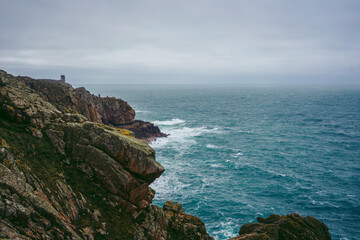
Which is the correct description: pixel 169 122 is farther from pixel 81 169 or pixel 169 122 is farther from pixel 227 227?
pixel 81 169

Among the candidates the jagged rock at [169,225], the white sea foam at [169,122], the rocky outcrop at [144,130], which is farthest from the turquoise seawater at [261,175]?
the jagged rock at [169,225]

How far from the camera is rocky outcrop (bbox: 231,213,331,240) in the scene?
78.0ft

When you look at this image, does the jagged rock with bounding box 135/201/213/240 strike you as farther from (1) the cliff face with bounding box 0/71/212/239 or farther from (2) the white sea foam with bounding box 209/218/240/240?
(2) the white sea foam with bounding box 209/218/240/240

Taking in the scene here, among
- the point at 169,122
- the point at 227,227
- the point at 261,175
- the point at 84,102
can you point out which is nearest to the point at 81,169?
the point at 227,227

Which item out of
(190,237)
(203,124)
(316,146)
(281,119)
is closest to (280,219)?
(190,237)

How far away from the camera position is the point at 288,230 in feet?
80.4

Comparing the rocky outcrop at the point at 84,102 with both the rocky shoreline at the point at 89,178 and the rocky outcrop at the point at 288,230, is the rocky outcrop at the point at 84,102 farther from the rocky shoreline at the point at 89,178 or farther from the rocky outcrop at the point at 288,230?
→ the rocky outcrop at the point at 288,230

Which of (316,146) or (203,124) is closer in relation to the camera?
(316,146)

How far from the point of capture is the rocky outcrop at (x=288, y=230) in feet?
78.0

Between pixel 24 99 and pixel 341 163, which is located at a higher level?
pixel 24 99

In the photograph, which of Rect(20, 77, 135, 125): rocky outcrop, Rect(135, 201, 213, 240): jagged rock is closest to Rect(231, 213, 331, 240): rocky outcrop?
Rect(135, 201, 213, 240): jagged rock

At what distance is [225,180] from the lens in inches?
2165

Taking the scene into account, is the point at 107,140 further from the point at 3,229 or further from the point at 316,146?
the point at 316,146

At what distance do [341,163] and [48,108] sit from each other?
74.6m
